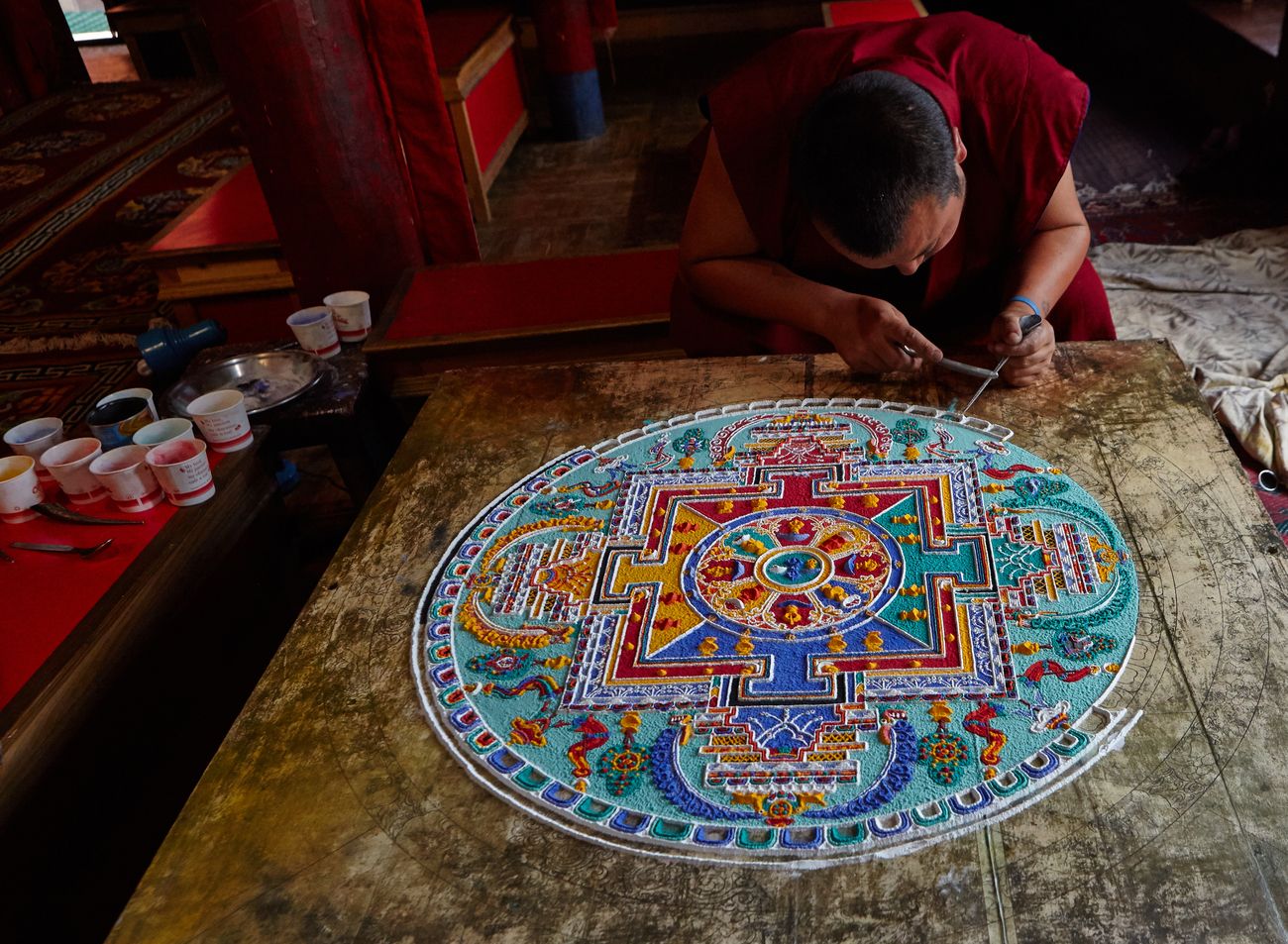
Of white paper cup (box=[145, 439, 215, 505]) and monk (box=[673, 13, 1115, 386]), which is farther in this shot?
white paper cup (box=[145, 439, 215, 505])

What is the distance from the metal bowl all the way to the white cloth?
218 centimetres

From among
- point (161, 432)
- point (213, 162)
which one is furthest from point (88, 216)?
point (161, 432)

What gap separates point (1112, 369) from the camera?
1731mm

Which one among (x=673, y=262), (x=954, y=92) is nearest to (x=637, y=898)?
(x=954, y=92)

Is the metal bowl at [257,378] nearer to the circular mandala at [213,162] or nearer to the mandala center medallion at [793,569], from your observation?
the mandala center medallion at [793,569]

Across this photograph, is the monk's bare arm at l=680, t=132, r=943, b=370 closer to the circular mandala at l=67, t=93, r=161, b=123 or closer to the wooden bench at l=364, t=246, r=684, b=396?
the wooden bench at l=364, t=246, r=684, b=396

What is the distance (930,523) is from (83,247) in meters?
5.06

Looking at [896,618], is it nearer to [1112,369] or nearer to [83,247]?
[1112,369]

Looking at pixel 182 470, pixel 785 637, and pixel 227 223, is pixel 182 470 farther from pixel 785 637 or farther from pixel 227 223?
pixel 227 223

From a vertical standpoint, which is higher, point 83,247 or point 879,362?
point 879,362

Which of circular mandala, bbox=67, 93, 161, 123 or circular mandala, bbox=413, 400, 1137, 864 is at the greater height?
circular mandala, bbox=413, 400, 1137, 864

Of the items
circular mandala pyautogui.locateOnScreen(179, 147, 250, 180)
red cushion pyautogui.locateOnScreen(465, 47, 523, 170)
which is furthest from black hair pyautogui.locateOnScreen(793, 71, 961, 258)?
circular mandala pyautogui.locateOnScreen(179, 147, 250, 180)

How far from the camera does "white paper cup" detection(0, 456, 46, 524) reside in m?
1.83

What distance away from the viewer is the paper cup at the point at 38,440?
1958 millimetres
